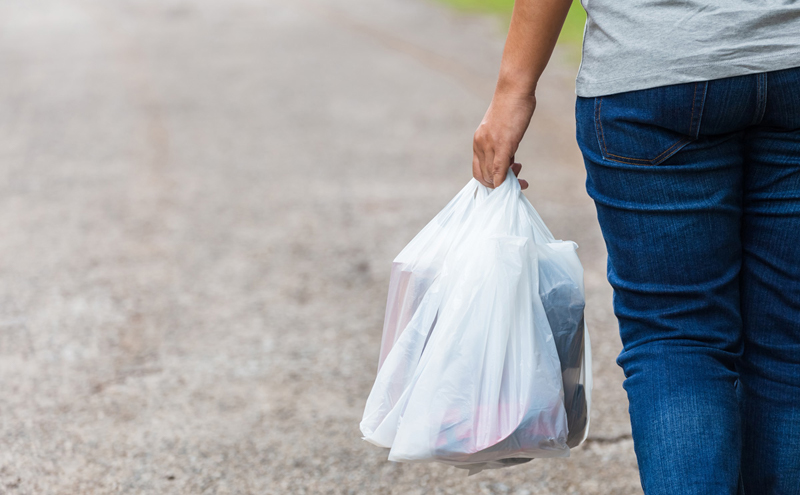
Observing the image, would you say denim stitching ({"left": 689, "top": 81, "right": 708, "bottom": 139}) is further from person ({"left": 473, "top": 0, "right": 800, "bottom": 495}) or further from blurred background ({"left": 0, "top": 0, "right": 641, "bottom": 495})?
blurred background ({"left": 0, "top": 0, "right": 641, "bottom": 495})

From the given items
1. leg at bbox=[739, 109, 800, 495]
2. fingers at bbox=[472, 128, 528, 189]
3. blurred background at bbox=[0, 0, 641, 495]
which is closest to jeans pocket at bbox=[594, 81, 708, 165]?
leg at bbox=[739, 109, 800, 495]

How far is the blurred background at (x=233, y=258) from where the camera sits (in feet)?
6.82

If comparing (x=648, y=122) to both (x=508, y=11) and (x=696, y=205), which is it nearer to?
(x=696, y=205)

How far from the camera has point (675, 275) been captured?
116cm

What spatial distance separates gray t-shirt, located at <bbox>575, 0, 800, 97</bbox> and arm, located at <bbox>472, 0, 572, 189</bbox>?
0.34ft

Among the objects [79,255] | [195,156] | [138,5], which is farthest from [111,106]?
[138,5]

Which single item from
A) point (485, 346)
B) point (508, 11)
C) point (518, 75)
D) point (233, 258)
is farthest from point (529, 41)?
point (508, 11)

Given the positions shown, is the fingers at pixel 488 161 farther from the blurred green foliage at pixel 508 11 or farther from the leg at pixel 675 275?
the blurred green foliage at pixel 508 11

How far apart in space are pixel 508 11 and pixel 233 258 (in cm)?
816

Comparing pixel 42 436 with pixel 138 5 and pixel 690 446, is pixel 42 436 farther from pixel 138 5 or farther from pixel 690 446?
pixel 138 5

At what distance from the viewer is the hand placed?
1.29 m

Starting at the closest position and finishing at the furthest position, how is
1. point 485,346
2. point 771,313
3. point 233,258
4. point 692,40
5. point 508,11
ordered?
1. point 692,40
2. point 771,313
3. point 485,346
4. point 233,258
5. point 508,11

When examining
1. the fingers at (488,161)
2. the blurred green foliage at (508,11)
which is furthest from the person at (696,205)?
the blurred green foliage at (508,11)

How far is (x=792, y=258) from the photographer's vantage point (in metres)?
1.17
